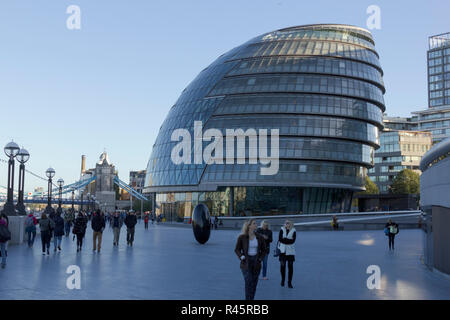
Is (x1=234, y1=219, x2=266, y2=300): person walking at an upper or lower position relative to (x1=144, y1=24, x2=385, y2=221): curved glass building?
lower

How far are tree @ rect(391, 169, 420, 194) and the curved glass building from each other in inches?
1321

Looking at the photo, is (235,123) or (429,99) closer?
(235,123)

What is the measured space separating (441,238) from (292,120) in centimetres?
5855

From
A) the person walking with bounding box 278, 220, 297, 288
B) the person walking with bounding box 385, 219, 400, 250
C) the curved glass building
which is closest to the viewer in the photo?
the person walking with bounding box 278, 220, 297, 288

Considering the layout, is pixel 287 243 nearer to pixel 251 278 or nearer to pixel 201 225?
pixel 251 278

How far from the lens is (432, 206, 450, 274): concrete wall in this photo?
15352 mm

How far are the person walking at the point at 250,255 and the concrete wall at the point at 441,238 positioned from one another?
288 inches

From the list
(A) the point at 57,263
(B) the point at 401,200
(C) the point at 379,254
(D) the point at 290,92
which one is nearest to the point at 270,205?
(D) the point at 290,92

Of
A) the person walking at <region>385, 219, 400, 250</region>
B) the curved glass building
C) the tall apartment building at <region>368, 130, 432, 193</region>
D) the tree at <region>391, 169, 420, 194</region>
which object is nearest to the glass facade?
the tall apartment building at <region>368, 130, 432, 193</region>

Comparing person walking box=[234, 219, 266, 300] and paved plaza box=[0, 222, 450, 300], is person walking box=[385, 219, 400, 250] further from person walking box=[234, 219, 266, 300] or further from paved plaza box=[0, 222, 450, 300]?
person walking box=[234, 219, 266, 300]

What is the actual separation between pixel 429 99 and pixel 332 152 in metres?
137

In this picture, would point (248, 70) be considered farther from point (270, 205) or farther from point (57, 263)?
point (57, 263)

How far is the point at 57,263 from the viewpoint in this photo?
59.5 feet

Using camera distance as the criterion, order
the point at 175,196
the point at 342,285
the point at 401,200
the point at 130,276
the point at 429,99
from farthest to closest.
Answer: the point at 429,99
the point at 401,200
the point at 175,196
the point at 130,276
the point at 342,285
